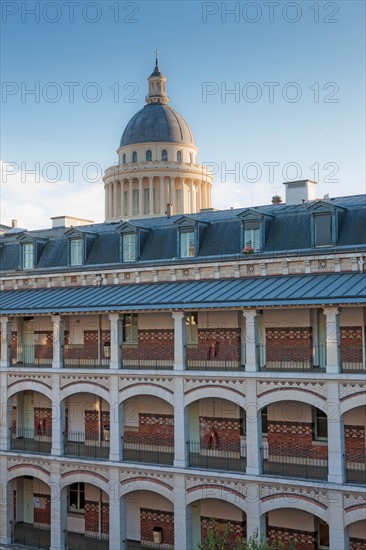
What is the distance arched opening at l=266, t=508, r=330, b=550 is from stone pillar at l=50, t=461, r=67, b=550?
32.8 ft

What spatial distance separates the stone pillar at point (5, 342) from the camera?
37.0 metres

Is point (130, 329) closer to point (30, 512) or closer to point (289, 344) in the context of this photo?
point (289, 344)

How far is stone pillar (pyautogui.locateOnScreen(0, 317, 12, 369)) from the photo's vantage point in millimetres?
37000

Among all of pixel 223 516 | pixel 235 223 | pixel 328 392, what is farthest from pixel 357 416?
pixel 235 223

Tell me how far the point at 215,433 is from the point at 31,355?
11.0 meters

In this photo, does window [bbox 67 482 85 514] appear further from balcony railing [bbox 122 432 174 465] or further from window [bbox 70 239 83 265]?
window [bbox 70 239 83 265]

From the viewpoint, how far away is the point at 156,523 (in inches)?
1361

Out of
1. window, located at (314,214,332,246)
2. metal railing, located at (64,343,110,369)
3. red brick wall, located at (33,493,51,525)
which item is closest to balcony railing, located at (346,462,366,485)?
window, located at (314,214,332,246)

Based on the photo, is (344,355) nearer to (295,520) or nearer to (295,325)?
(295,325)

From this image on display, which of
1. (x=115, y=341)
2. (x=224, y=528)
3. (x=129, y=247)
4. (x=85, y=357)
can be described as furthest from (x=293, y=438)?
(x=129, y=247)

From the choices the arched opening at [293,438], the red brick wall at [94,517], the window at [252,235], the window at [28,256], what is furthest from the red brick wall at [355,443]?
the window at [28,256]

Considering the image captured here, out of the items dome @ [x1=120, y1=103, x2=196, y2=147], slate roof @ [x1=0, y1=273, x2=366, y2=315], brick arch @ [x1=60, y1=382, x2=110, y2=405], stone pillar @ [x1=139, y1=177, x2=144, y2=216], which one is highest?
dome @ [x1=120, y1=103, x2=196, y2=147]

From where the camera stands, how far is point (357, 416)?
29578 millimetres

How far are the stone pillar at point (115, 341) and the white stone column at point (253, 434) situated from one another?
687 centimetres
